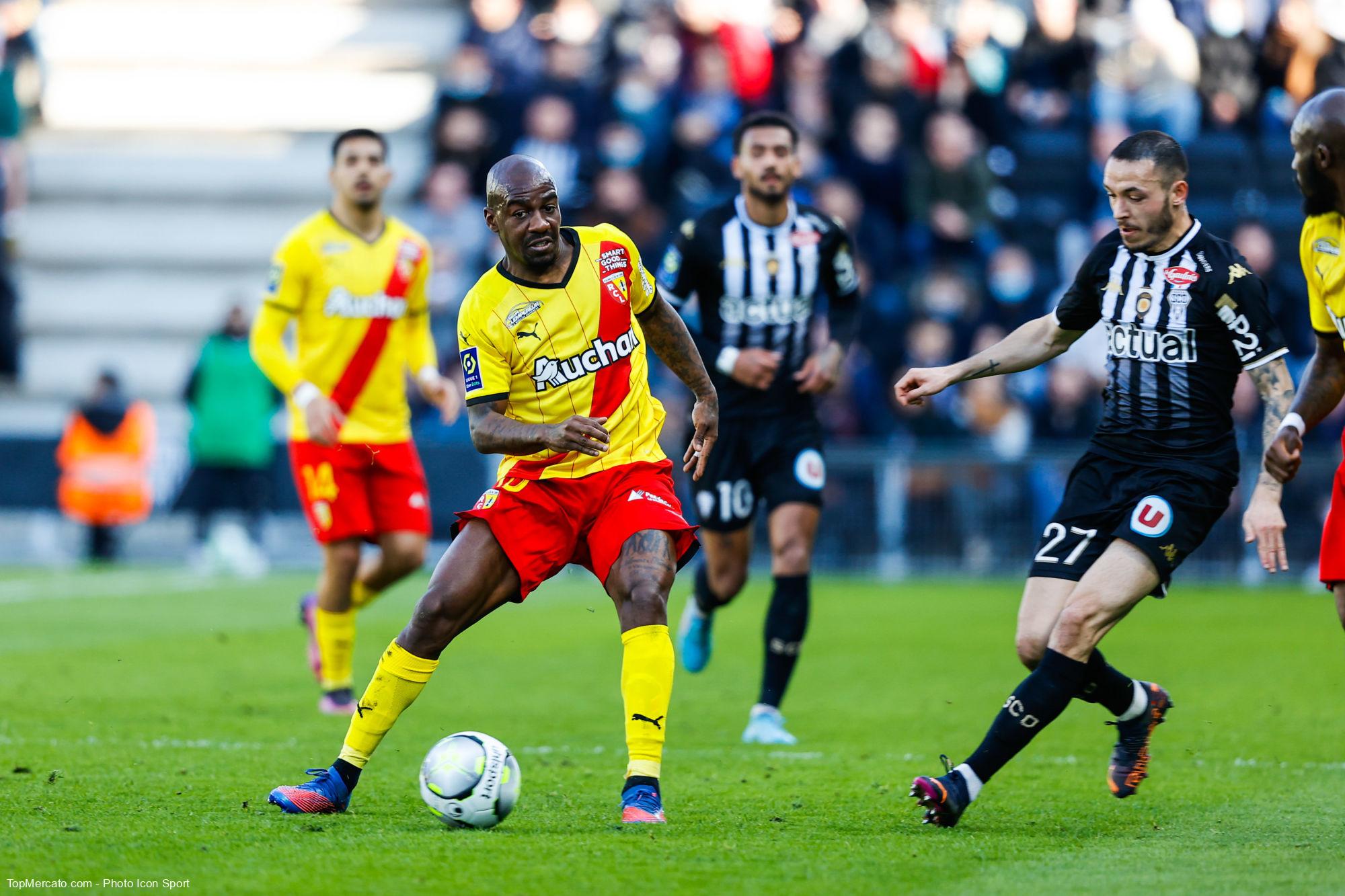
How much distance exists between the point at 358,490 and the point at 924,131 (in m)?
12.3

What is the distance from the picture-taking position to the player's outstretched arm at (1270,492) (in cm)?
600

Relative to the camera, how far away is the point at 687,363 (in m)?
6.68

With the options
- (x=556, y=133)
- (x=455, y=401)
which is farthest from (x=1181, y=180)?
(x=556, y=133)

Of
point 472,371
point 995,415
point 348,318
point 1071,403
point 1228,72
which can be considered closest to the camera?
point 472,371

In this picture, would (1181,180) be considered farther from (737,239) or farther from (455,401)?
(455,401)

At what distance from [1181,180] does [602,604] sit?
33.6 feet

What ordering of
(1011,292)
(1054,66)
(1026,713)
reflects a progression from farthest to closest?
(1054,66) < (1011,292) < (1026,713)

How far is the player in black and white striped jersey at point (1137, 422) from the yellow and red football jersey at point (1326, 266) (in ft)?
0.61

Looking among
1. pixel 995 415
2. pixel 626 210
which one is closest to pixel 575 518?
pixel 995 415

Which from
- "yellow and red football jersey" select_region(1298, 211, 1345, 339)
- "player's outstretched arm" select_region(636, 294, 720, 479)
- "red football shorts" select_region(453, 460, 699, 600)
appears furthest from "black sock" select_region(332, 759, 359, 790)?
"yellow and red football jersey" select_region(1298, 211, 1345, 339)

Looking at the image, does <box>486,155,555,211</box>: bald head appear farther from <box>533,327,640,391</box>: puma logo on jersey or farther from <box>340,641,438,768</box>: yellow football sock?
<box>340,641,438,768</box>: yellow football sock

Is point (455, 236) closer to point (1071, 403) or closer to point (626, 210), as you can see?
point (626, 210)

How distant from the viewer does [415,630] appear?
623 cm

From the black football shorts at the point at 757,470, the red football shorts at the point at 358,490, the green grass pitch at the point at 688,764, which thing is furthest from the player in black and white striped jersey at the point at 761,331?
the red football shorts at the point at 358,490
